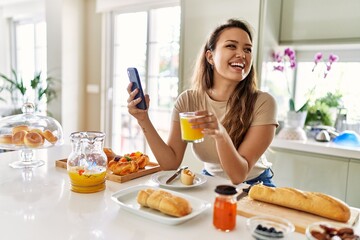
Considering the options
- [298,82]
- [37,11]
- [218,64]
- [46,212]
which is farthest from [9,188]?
[37,11]

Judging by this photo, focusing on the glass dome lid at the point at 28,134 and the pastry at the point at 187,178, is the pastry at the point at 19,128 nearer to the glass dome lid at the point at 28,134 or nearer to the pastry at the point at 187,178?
the glass dome lid at the point at 28,134

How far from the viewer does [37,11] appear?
437 centimetres

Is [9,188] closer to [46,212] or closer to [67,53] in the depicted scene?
[46,212]

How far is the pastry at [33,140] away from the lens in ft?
4.35

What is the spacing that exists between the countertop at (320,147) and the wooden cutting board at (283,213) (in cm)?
126

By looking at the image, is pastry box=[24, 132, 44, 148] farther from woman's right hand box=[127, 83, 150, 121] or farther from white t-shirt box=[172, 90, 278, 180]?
white t-shirt box=[172, 90, 278, 180]

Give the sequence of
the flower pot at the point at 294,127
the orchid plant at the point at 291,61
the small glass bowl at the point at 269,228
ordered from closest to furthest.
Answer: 1. the small glass bowl at the point at 269,228
2. the flower pot at the point at 294,127
3. the orchid plant at the point at 291,61

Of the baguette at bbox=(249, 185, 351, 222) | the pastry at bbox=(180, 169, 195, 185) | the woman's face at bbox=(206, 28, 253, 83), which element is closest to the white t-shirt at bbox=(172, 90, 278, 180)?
the woman's face at bbox=(206, 28, 253, 83)

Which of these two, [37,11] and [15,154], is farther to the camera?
[37,11]

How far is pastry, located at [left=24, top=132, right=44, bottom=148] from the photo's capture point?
52.2 inches

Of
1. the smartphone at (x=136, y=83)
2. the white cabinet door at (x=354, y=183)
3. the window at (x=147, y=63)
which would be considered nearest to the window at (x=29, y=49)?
the window at (x=147, y=63)

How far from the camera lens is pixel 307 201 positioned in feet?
3.03

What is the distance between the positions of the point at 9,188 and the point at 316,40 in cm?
229

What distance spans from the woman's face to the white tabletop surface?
582 millimetres
